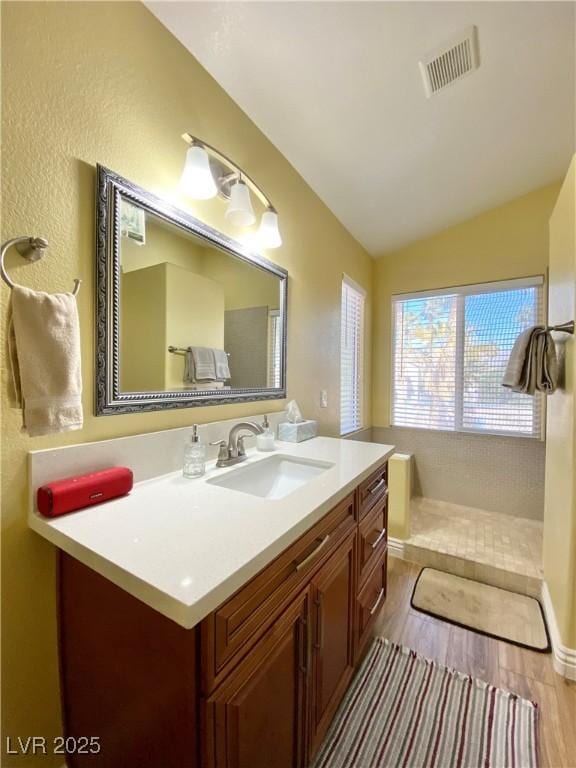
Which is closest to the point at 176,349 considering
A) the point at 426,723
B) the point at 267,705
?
the point at 267,705

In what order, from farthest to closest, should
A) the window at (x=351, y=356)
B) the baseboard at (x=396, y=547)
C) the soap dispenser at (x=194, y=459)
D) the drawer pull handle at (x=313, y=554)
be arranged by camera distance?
the window at (x=351, y=356)
the baseboard at (x=396, y=547)
the soap dispenser at (x=194, y=459)
the drawer pull handle at (x=313, y=554)

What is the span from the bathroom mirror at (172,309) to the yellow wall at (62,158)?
5 centimetres

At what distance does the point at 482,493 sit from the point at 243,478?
7.88 ft

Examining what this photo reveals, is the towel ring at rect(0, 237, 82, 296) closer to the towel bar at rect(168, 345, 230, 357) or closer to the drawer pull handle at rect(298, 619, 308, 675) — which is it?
the towel bar at rect(168, 345, 230, 357)

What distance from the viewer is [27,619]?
0.80 m

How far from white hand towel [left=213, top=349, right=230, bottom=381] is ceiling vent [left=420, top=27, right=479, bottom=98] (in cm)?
146

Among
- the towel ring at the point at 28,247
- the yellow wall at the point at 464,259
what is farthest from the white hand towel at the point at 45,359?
the yellow wall at the point at 464,259

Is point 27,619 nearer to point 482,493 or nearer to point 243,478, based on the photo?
point 243,478

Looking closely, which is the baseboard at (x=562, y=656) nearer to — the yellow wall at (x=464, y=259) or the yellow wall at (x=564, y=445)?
the yellow wall at (x=564, y=445)

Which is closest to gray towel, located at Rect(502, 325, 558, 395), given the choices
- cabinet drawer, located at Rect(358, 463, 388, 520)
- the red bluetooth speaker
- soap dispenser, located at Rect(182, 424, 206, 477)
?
cabinet drawer, located at Rect(358, 463, 388, 520)

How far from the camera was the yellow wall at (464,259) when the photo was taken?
2.43 metres

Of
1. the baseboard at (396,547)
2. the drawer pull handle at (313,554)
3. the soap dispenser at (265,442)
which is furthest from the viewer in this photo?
the baseboard at (396,547)

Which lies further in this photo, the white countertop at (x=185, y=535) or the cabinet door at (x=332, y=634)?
the cabinet door at (x=332, y=634)

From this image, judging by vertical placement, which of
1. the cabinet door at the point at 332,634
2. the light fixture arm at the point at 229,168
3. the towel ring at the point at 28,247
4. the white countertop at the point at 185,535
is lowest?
the cabinet door at the point at 332,634
